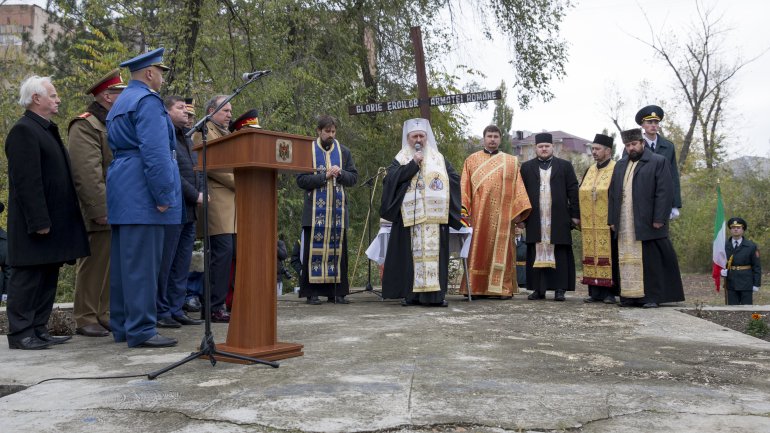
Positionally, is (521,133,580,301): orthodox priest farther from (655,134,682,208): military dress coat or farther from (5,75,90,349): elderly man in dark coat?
(5,75,90,349): elderly man in dark coat

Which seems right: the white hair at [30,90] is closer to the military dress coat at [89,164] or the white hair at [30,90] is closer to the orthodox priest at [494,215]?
the military dress coat at [89,164]

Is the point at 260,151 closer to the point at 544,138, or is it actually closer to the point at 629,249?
the point at 629,249

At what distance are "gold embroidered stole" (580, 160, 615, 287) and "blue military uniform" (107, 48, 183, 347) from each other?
5.12 metres

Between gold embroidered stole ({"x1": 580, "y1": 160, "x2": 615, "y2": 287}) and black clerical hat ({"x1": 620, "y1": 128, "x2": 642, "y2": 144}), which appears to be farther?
gold embroidered stole ({"x1": 580, "y1": 160, "x2": 615, "y2": 287})

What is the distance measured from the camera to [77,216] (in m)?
5.57

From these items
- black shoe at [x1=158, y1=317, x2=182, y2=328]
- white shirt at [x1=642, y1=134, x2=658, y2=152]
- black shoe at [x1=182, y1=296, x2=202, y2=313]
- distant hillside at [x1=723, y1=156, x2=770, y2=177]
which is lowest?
black shoe at [x1=158, y1=317, x2=182, y2=328]

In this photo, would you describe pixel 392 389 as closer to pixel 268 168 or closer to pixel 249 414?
pixel 249 414

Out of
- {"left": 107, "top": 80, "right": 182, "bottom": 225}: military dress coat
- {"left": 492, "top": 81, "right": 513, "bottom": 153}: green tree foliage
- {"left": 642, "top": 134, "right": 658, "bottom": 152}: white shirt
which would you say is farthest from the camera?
{"left": 492, "top": 81, "right": 513, "bottom": 153}: green tree foliage

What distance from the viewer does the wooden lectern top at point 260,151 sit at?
4492 mm

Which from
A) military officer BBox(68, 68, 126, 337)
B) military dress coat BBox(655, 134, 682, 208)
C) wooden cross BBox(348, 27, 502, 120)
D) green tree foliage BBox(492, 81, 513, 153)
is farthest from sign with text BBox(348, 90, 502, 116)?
green tree foliage BBox(492, 81, 513, 153)

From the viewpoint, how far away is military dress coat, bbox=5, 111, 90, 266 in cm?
531

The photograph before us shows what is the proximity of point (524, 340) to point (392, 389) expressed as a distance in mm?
1957

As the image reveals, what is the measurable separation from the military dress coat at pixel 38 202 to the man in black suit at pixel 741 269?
8.58m

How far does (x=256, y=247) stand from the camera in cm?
470
